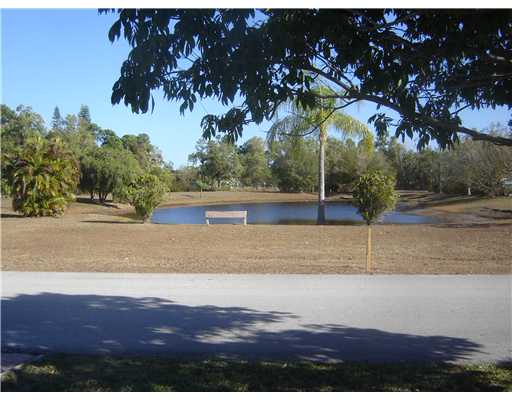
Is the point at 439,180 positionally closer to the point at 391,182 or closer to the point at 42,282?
the point at 391,182

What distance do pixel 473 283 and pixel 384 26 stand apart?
5459 millimetres

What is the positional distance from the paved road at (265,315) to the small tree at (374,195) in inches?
395

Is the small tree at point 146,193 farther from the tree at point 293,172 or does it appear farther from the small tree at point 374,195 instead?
the tree at point 293,172

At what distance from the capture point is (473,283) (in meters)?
8.56

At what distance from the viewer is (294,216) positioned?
89.5 feet

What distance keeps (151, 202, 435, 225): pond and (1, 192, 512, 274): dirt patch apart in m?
5.67

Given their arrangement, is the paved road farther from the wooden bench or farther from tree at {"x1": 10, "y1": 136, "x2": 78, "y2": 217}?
tree at {"x1": 10, "y1": 136, "x2": 78, "y2": 217}

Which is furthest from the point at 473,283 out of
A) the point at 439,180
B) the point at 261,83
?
the point at 439,180

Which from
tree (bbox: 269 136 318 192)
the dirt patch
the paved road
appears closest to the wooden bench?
the dirt patch

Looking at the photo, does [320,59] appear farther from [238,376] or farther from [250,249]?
[250,249]

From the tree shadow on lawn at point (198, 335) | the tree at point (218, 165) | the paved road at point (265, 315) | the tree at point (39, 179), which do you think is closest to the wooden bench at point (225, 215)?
the tree at point (39, 179)

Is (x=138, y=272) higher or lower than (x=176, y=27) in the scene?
lower

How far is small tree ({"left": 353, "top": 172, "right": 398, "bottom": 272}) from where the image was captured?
62.4 feet

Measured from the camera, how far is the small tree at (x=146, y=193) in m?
21.2
